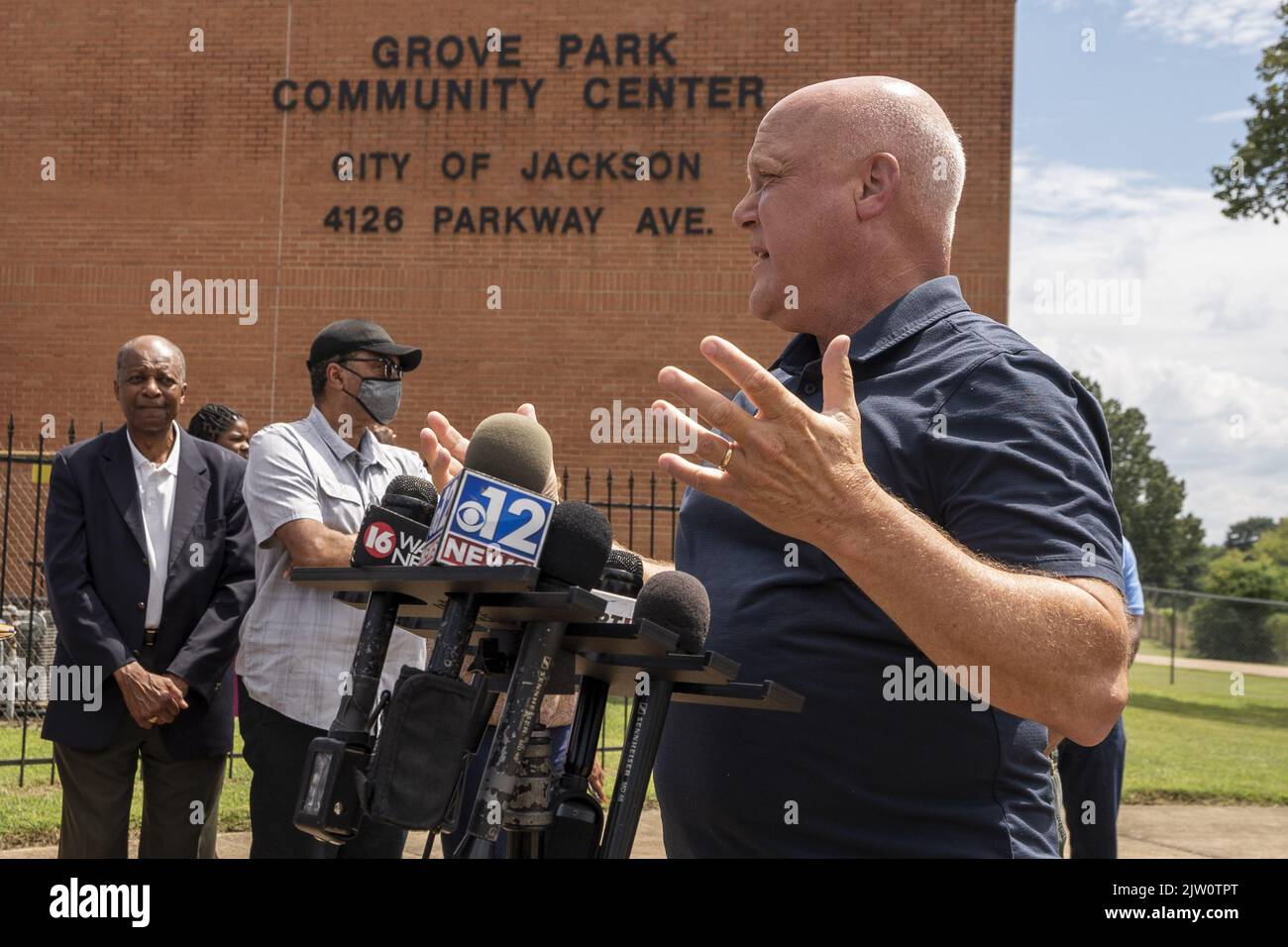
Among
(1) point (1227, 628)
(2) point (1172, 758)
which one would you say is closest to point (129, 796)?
(2) point (1172, 758)

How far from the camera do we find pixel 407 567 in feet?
5.73

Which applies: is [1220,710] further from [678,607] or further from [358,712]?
[358,712]

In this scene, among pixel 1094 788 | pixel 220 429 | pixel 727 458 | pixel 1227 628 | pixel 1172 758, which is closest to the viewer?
pixel 727 458

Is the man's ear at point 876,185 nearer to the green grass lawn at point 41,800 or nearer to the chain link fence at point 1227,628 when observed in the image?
the green grass lawn at point 41,800

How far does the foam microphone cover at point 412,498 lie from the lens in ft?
7.02

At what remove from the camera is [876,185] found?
2408 mm

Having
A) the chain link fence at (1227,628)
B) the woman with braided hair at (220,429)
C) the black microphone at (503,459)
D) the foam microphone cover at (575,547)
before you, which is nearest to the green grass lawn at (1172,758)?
the chain link fence at (1227,628)

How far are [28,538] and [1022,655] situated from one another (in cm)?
1698

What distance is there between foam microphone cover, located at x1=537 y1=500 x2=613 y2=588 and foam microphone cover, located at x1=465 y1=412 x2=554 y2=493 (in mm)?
187

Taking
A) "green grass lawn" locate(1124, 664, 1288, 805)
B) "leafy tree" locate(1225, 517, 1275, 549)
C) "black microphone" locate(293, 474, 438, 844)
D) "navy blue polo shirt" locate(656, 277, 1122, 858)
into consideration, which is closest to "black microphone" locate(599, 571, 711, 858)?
"navy blue polo shirt" locate(656, 277, 1122, 858)

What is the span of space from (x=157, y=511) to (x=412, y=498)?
4004 mm

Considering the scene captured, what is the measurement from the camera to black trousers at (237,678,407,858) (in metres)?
4.59

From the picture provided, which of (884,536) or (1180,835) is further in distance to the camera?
(1180,835)

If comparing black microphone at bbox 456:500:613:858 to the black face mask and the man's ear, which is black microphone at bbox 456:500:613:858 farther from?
the black face mask
